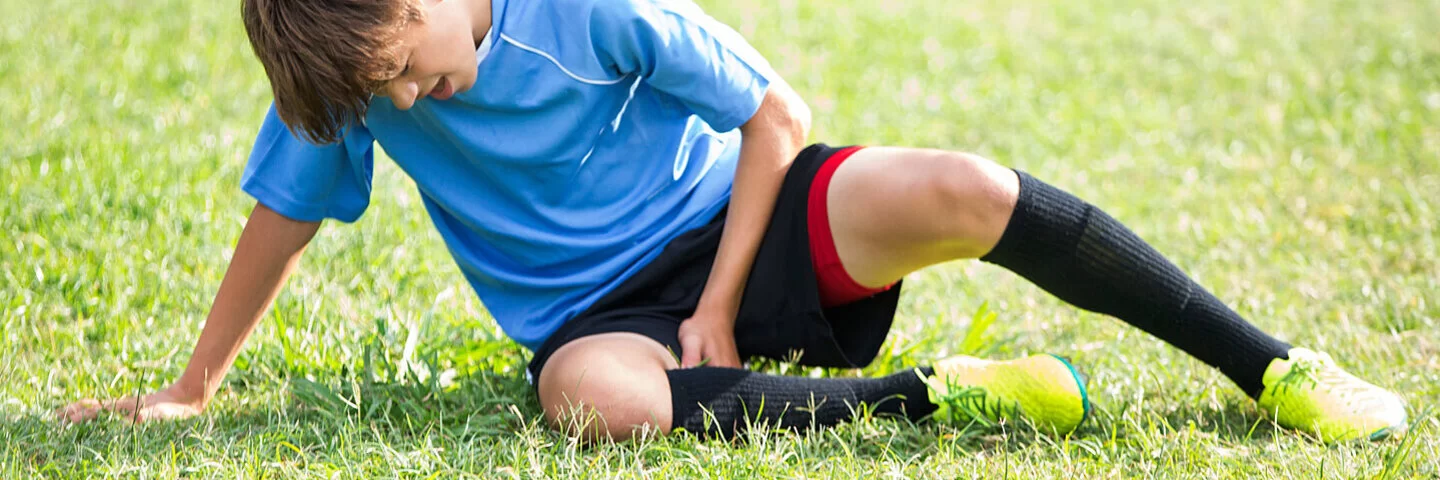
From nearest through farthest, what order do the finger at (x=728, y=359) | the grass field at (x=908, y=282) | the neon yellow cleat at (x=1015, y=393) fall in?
the grass field at (x=908, y=282)
the neon yellow cleat at (x=1015, y=393)
the finger at (x=728, y=359)

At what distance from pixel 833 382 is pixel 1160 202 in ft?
7.25

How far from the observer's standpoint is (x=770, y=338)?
2.38 metres

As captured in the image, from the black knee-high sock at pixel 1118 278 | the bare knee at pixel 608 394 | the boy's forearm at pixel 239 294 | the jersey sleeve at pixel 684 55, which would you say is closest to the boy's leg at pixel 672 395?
the bare knee at pixel 608 394

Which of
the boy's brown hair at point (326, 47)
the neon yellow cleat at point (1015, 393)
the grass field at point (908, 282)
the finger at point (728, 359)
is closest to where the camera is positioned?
the boy's brown hair at point (326, 47)

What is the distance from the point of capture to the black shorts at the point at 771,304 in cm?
231

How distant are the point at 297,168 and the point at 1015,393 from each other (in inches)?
49.9

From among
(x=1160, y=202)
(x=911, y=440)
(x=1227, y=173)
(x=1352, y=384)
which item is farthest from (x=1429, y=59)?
(x=911, y=440)

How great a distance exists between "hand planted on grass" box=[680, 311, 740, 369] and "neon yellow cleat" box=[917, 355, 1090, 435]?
0.34m

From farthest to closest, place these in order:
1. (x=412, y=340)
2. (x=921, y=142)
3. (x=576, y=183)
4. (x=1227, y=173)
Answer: (x=921, y=142)
(x=1227, y=173)
(x=412, y=340)
(x=576, y=183)

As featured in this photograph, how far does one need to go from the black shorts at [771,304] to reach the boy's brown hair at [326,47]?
58cm

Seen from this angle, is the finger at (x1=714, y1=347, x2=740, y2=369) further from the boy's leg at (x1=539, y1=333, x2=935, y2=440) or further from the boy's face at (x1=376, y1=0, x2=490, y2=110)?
the boy's face at (x1=376, y1=0, x2=490, y2=110)

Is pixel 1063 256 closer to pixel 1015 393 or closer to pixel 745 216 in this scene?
pixel 1015 393

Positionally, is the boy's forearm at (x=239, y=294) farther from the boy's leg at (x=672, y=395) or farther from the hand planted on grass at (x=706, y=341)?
the hand planted on grass at (x=706, y=341)

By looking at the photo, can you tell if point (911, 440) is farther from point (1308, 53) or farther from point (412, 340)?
point (1308, 53)
